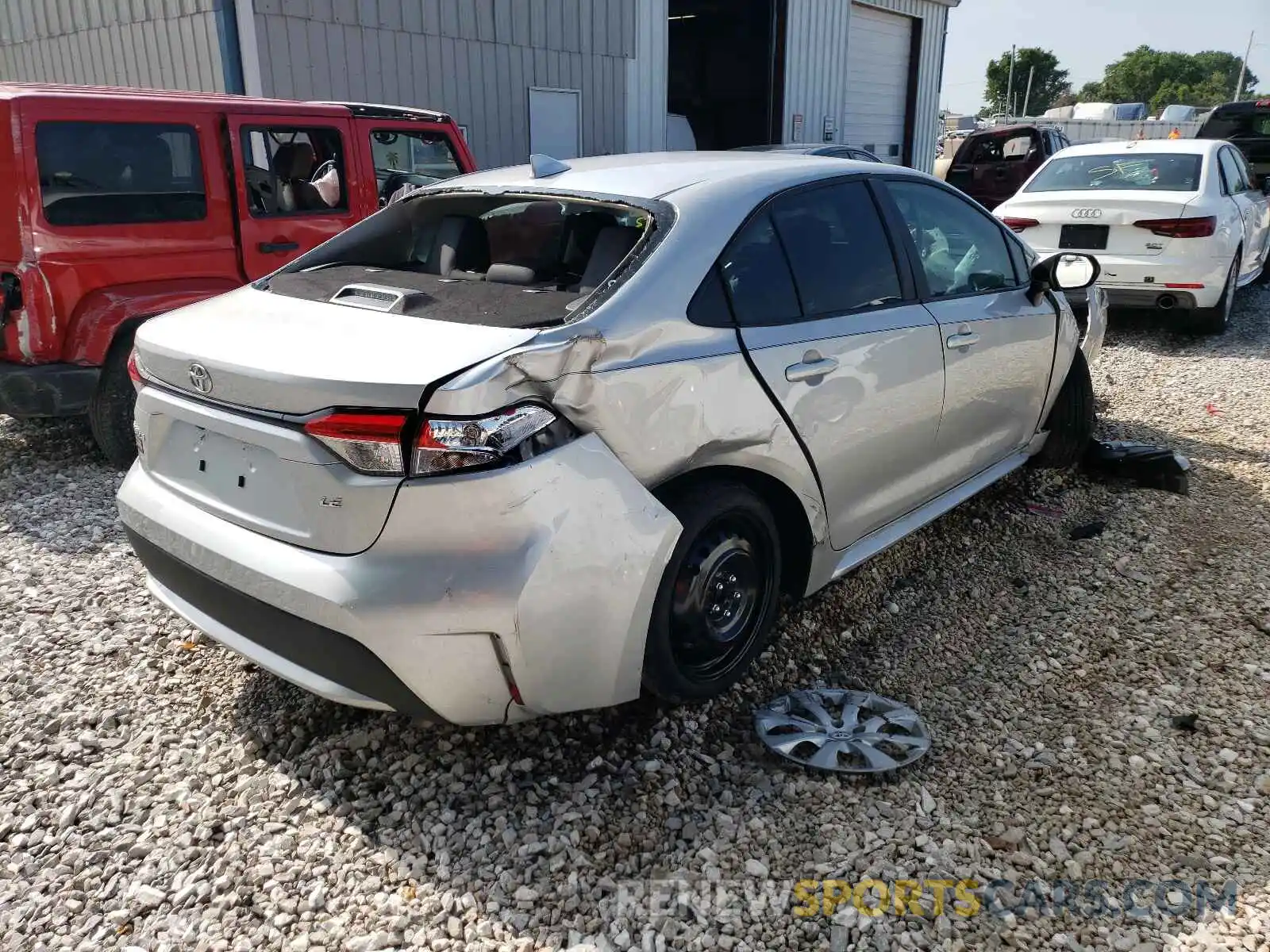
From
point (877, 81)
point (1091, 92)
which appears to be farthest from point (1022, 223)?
point (1091, 92)

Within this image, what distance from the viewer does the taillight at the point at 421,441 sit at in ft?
6.91

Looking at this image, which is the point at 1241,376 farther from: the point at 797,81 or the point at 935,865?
the point at 797,81

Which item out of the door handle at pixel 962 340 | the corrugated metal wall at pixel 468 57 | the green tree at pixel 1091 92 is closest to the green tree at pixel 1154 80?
the green tree at pixel 1091 92

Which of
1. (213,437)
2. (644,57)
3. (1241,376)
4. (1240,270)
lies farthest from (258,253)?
(644,57)

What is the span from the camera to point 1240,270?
8.15 m

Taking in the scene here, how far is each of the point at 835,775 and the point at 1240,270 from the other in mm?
7613

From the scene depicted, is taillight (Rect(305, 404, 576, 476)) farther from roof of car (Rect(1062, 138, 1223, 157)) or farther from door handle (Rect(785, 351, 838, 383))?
roof of car (Rect(1062, 138, 1223, 157))

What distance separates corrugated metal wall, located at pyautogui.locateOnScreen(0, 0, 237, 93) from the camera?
9.31 meters

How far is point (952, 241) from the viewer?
12.4 feet

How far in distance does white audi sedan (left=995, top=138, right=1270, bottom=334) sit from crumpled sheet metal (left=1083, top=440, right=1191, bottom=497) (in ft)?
10.2

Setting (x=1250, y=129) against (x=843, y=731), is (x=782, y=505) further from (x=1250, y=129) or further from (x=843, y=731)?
(x=1250, y=129)

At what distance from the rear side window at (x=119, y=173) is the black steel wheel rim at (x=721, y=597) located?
3678mm

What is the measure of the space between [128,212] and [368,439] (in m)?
3.47
